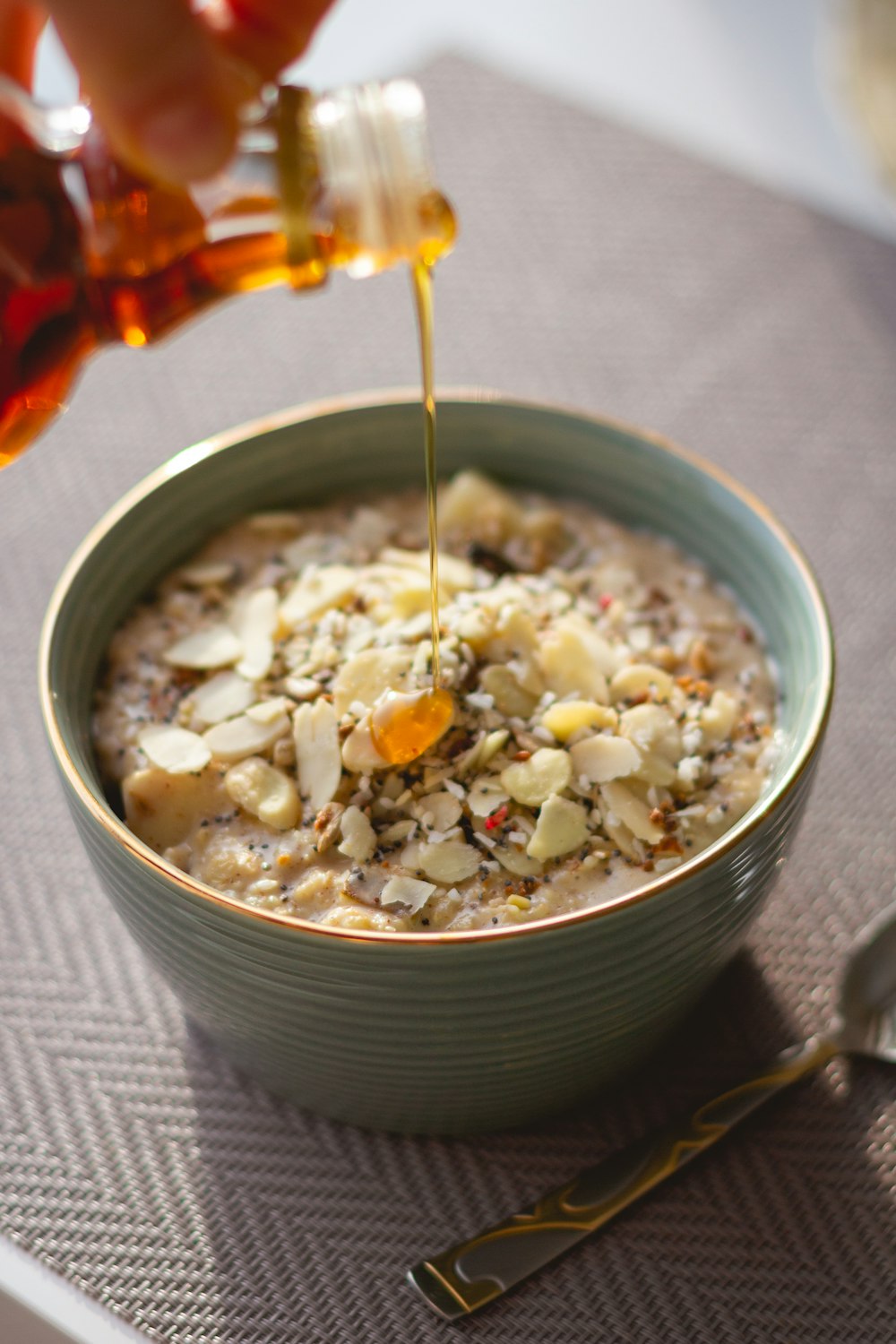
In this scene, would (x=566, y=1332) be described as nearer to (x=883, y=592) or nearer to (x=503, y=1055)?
(x=503, y=1055)

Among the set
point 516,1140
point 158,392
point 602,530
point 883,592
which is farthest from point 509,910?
point 158,392

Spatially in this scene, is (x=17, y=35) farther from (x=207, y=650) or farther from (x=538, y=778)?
(x=538, y=778)

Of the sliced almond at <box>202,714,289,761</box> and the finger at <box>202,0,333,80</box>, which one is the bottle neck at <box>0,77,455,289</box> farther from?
the sliced almond at <box>202,714,289,761</box>

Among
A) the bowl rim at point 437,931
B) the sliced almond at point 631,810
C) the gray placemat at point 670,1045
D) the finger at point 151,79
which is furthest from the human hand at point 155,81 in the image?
the gray placemat at point 670,1045

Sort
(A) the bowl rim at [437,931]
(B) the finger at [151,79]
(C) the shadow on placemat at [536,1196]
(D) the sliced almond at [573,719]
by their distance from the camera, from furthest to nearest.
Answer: (D) the sliced almond at [573,719]
(C) the shadow on placemat at [536,1196]
(A) the bowl rim at [437,931]
(B) the finger at [151,79]

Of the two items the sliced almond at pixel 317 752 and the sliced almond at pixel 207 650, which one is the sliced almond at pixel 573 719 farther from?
the sliced almond at pixel 207 650
